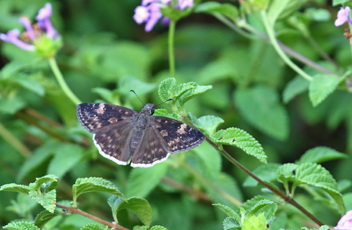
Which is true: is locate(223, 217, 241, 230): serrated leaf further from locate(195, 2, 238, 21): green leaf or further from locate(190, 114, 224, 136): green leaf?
locate(195, 2, 238, 21): green leaf

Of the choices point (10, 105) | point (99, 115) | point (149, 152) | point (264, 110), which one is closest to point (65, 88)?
point (10, 105)

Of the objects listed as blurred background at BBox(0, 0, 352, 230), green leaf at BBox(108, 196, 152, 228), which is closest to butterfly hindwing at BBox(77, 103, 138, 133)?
blurred background at BBox(0, 0, 352, 230)

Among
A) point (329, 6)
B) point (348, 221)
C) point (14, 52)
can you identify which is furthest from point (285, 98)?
point (14, 52)

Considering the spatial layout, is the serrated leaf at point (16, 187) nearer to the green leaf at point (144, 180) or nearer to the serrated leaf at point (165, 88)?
the serrated leaf at point (165, 88)

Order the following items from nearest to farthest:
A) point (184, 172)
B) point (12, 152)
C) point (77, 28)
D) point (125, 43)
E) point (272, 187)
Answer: point (272, 187), point (184, 172), point (12, 152), point (125, 43), point (77, 28)

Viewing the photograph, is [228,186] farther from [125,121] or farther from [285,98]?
[125,121]

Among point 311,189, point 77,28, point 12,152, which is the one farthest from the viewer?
point 77,28

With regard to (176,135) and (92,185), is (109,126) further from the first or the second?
(92,185)
